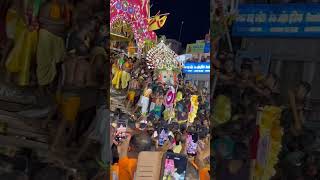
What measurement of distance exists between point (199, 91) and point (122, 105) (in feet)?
2.16

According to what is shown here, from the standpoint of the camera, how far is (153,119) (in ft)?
14.1

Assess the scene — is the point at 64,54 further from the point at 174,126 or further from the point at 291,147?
the point at 174,126

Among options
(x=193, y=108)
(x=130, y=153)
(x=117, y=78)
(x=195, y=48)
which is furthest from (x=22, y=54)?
(x=117, y=78)

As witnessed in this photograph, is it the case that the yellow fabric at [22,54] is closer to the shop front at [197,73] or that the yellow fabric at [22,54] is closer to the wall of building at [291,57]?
the wall of building at [291,57]

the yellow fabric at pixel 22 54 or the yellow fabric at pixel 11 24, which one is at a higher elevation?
the yellow fabric at pixel 11 24

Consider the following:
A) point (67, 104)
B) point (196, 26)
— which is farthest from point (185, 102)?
point (67, 104)

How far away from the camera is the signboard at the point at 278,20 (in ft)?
5.56

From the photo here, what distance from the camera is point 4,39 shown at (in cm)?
196

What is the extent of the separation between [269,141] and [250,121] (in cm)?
10

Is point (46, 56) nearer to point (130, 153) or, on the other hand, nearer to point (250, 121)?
point (250, 121)

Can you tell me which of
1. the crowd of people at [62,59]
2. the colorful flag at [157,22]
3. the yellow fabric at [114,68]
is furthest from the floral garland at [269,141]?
the yellow fabric at [114,68]

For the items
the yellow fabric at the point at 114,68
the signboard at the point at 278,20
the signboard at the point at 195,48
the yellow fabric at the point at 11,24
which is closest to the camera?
the signboard at the point at 278,20

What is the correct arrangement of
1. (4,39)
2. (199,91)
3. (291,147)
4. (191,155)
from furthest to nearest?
(199,91) → (191,155) → (4,39) → (291,147)

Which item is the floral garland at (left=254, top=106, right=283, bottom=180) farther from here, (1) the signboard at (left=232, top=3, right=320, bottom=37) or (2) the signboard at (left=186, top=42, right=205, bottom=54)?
A: (2) the signboard at (left=186, top=42, right=205, bottom=54)
